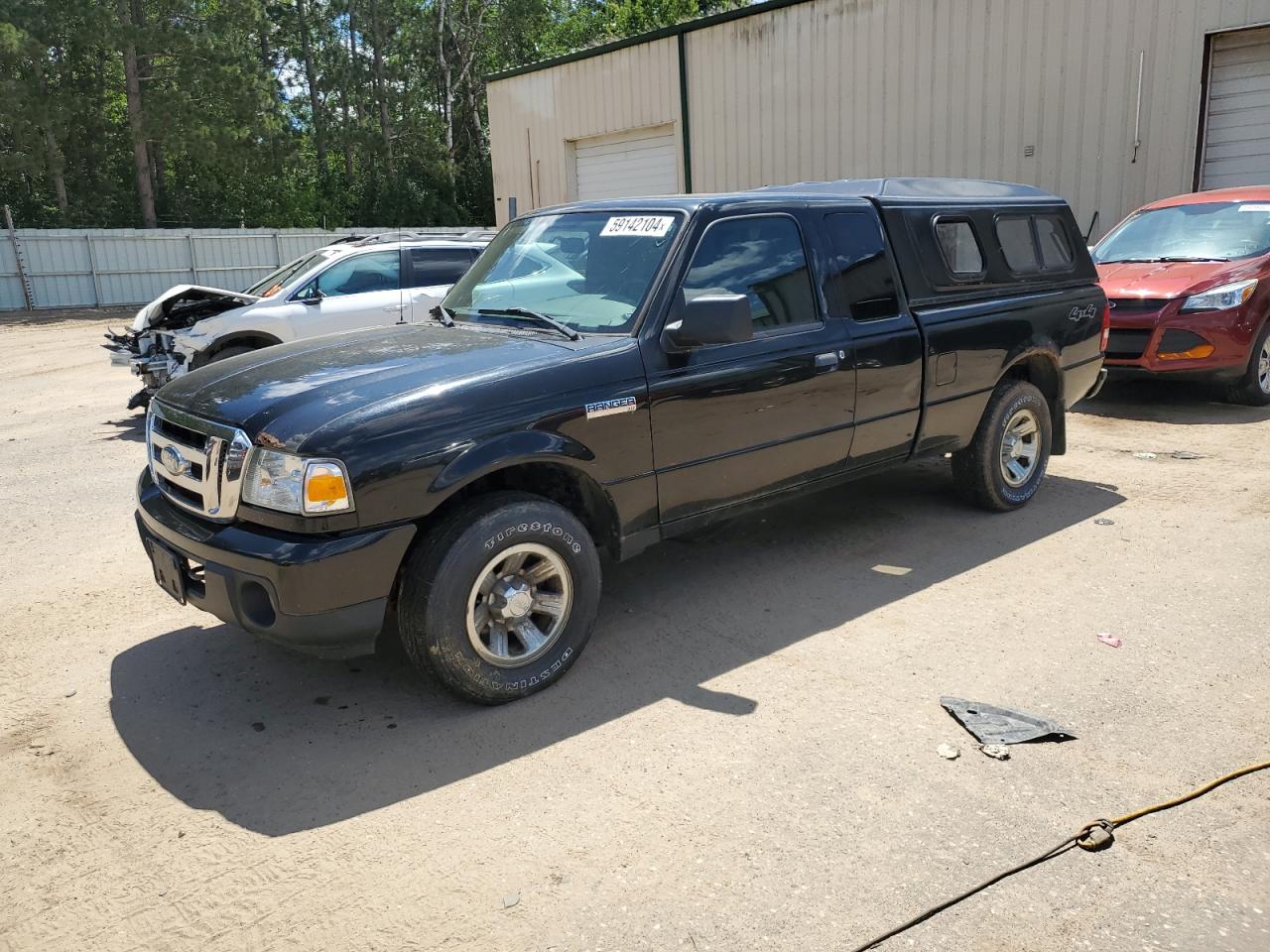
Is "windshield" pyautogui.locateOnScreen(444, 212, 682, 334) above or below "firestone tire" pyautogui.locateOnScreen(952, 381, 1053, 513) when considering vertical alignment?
above

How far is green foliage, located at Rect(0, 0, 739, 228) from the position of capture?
103 ft

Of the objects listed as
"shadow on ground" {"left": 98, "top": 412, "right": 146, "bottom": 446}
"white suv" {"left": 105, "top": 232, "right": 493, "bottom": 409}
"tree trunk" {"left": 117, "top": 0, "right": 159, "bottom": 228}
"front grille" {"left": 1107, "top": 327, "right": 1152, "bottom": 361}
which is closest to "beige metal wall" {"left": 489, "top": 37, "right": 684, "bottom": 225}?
"white suv" {"left": 105, "top": 232, "right": 493, "bottom": 409}

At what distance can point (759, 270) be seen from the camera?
15.7 feet

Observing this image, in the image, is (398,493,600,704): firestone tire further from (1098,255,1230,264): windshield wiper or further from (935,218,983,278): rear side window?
(1098,255,1230,264): windshield wiper

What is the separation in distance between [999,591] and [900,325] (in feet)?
4.76

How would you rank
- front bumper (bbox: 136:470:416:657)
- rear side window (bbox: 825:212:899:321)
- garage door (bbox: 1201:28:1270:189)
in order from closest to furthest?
1. front bumper (bbox: 136:470:416:657)
2. rear side window (bbox: 825:212:899:321)
3. garage door (bbox: 1201:28:1270:189)

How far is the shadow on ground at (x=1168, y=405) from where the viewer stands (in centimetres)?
898

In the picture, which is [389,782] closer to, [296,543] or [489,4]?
[296,543]

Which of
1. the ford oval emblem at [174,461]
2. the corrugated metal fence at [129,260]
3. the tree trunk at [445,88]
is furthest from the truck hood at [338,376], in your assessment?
the tree trunk at [445,88]

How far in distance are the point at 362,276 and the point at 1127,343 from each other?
738cm

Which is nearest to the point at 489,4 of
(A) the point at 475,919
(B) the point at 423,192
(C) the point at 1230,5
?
(B) the point at 423,192

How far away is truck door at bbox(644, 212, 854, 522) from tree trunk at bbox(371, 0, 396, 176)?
41348mm

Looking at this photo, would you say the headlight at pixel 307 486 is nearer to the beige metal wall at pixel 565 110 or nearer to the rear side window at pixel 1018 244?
the rear side window at pixel 1018 244

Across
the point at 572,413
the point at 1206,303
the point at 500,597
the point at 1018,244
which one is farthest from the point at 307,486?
the point at 1206,303
